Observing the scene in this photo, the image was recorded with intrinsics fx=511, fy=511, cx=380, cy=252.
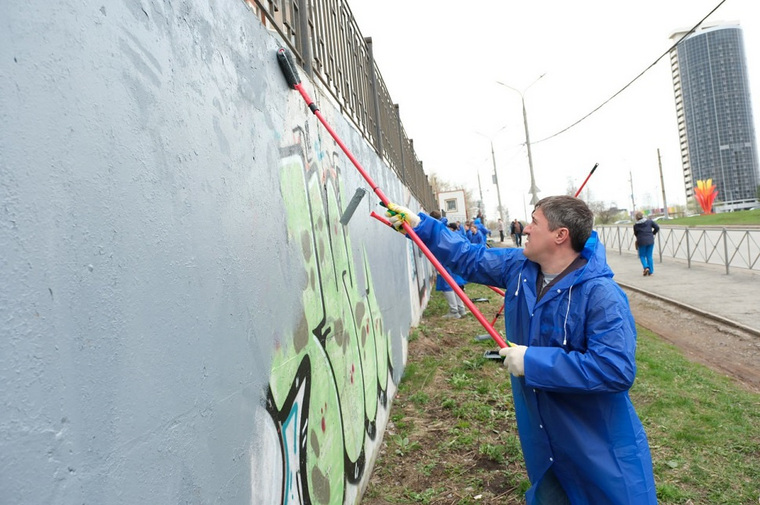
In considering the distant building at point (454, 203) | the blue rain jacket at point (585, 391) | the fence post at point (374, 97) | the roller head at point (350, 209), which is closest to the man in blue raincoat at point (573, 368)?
the blue rain jacket at point (585, 391)

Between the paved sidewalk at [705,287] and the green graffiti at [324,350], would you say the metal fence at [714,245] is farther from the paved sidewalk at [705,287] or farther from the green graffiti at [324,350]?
the green graffiti at [324,350]

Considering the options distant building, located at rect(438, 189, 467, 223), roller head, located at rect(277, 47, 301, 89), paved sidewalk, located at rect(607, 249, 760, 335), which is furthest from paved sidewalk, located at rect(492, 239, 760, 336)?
distant building, located at rect(438, 189, 467, 223)

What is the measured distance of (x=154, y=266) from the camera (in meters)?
1.34

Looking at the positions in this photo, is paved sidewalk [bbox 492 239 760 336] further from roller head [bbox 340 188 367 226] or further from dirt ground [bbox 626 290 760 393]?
roller head [bbox 340 188 367 226]

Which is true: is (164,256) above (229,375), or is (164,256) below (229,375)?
above

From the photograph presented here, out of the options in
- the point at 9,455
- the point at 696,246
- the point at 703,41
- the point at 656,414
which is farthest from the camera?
the point at 703,41

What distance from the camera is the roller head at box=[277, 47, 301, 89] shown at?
2.67 m

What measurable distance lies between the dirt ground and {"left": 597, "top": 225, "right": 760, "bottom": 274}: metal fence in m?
5.19

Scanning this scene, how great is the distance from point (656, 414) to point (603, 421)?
3200mm

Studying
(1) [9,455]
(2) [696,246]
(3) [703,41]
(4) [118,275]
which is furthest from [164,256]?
(3) [703,41]

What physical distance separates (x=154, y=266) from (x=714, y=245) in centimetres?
1757

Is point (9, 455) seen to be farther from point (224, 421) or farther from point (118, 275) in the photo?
point (224, 421)

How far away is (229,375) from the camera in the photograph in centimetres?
168

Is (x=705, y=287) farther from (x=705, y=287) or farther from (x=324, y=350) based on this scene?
(x=324, y=350)
